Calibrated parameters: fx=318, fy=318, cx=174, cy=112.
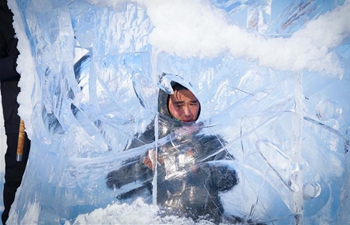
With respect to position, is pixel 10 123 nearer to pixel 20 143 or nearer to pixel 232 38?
pixel 20 143

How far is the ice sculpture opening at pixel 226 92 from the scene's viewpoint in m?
0.71

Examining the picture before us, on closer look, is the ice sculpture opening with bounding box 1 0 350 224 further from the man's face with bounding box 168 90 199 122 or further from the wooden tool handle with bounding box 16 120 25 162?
the wooden tool handle with bounding box 16 120 25 162

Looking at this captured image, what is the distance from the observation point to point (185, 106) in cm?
86

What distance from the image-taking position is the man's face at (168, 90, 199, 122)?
840 mm

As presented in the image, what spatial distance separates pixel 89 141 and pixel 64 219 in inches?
7.9

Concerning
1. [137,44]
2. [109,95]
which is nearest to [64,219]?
[109,95]


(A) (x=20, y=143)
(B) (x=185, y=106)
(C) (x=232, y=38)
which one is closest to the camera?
(C) (x=232, y=38)

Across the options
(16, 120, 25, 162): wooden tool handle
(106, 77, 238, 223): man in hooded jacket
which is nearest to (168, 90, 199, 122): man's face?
(106, 77, 238, 223): man in hooded jacket

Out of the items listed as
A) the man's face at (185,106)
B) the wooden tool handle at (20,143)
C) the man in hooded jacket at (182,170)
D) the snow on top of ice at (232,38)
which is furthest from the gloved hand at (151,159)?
the wooden tool handle at (20,143)

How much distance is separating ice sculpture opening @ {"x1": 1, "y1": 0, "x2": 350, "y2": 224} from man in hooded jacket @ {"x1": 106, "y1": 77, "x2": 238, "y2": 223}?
2 cm

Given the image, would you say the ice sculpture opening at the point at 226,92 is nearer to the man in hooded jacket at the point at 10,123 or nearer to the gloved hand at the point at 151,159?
the gloved hand at the point at 151,159

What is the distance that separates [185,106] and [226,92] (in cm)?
17

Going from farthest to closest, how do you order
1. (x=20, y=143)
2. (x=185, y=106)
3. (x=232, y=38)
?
(x=20, y=143) → (x=185, y=106) → (x=232, y=38)

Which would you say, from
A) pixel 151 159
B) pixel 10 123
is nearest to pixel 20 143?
pixel 10 123
